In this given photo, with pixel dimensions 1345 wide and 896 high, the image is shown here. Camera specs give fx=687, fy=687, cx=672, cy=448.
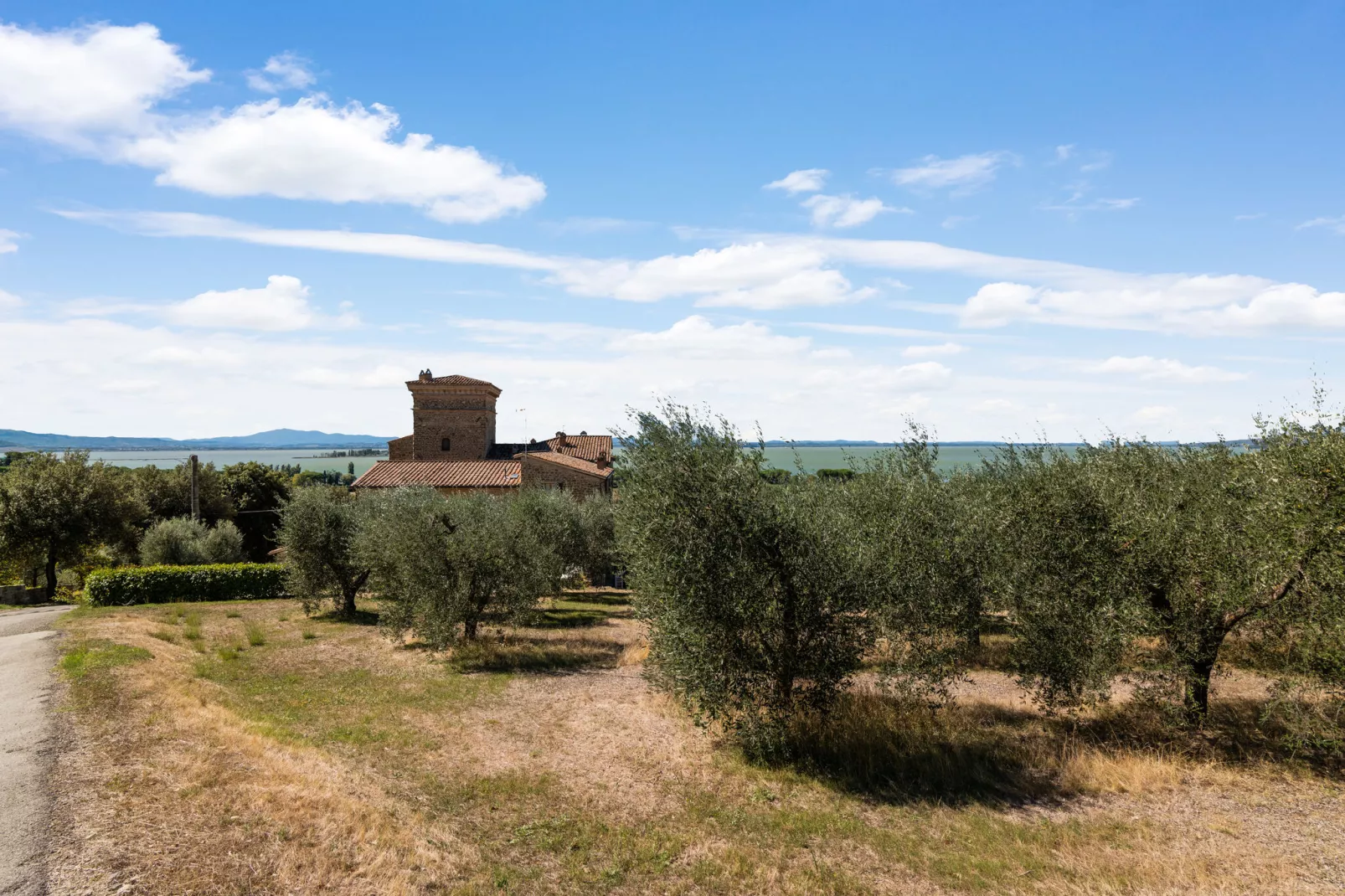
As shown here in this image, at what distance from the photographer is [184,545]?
3900 cm

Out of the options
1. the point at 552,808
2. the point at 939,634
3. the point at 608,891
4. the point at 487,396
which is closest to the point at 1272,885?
the point at 939,634

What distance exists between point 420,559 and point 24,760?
44.6 feet

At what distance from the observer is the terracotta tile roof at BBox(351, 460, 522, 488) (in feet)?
177

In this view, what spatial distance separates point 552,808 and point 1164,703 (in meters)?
13.3

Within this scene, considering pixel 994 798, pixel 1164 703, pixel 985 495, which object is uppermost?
pixel 985 495

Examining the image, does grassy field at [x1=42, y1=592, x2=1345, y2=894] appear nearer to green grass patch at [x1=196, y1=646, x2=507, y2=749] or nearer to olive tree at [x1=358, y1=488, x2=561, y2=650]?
green grass patch at [x1=196, y1=646, x2=507, y2=749]

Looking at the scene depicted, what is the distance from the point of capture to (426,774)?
44.3 ft

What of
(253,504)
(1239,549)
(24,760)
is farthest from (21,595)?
(1239,549)

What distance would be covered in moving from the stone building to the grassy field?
33.5 metres

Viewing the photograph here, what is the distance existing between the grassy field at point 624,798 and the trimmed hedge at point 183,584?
558 inches

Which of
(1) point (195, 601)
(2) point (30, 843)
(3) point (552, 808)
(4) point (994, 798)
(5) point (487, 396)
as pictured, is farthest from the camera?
(5) point (487, 396)

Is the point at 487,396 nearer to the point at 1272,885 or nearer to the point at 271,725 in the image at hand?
the point at 271,725

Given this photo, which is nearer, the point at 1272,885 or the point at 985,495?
the point at 1272,885

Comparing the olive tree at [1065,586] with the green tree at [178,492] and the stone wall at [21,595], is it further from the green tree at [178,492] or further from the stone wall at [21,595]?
the green tree at [178,492]
